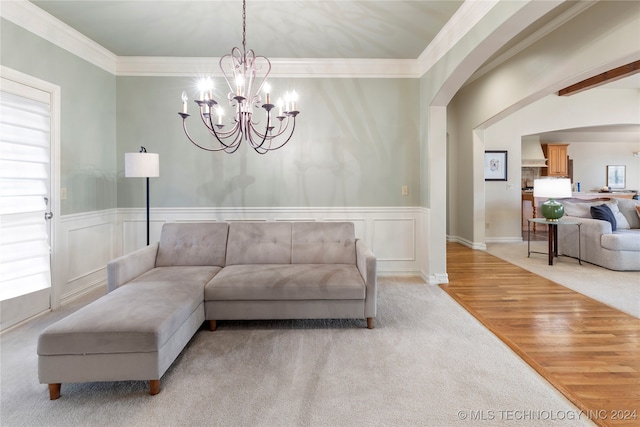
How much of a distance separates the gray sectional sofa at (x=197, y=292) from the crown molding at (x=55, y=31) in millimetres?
2184

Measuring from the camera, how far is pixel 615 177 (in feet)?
33.0

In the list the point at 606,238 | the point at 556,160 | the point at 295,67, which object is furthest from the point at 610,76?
the point at 556,160

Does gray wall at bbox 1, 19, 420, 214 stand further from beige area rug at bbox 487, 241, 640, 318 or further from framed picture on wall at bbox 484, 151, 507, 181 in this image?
framed picture on wall at bbox 484, 151, 507, 181

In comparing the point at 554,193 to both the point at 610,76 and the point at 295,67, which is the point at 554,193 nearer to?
the point at 610,76

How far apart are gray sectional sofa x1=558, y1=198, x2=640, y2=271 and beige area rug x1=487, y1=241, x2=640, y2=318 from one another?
125mm

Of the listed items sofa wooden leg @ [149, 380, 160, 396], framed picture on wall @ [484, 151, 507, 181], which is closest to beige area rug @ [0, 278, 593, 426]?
sofa wooden leg @ [149, 380, 160, 396]

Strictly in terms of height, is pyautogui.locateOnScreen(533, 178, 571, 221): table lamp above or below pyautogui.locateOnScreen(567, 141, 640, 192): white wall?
below

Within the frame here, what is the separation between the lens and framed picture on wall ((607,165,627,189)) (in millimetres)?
10055

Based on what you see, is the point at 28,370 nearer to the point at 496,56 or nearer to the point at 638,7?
the point at 638,7

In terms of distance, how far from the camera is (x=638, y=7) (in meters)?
2.55

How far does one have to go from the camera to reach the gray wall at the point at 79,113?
2877 mm

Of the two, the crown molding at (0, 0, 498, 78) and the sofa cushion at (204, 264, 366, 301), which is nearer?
the sofa cushion at (204, 264, 366, 301)

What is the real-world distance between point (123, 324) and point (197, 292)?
2.22 feet

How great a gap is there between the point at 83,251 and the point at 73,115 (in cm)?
151
